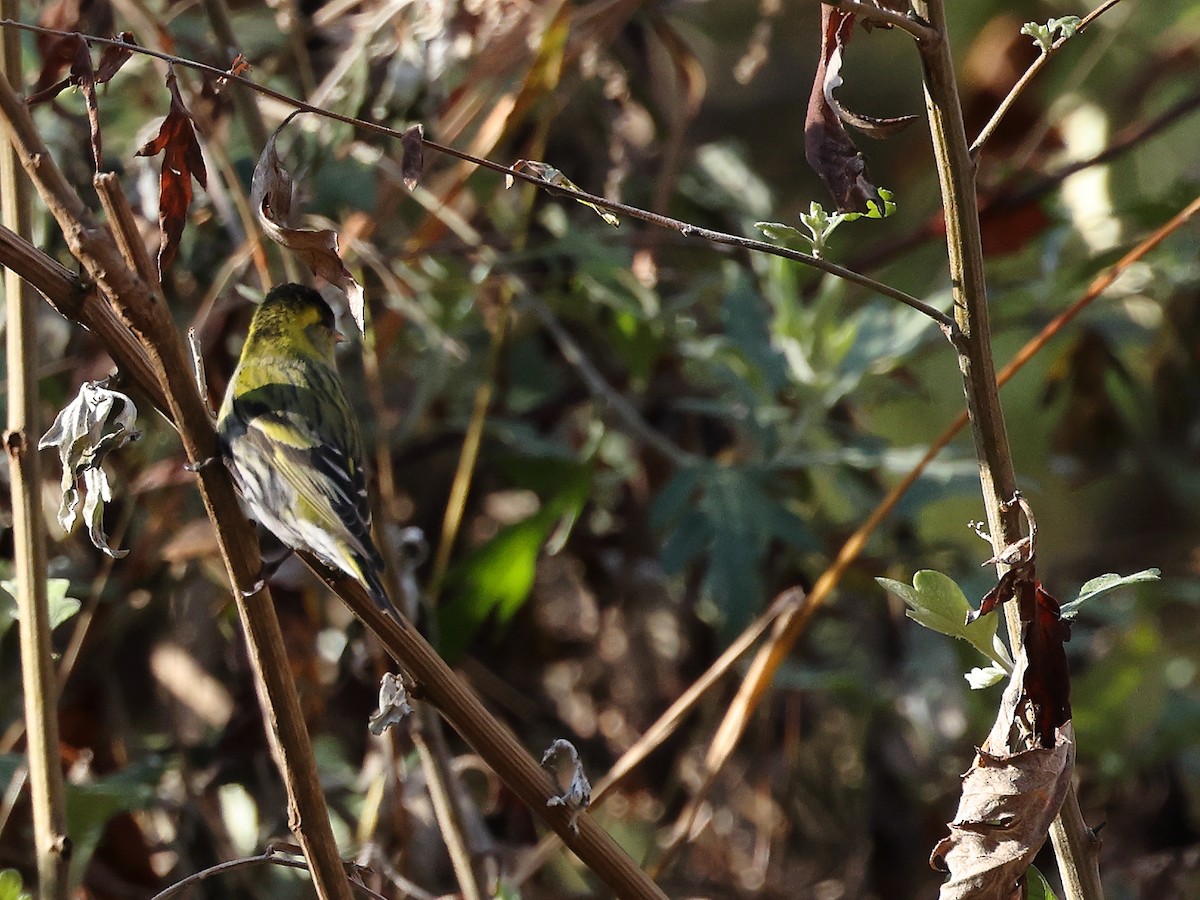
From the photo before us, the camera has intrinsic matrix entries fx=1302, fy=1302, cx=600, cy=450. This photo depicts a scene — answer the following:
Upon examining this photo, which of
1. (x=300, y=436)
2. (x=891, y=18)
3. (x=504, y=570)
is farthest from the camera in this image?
(x=504, y=570)

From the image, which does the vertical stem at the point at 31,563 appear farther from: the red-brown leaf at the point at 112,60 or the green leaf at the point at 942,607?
the green leaf at the point at 942,607

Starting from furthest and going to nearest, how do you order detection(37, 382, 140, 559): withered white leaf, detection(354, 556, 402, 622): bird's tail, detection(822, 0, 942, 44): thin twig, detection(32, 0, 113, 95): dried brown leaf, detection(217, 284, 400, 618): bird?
1. detection(217, 284, 400, 618): bird
2. detection(32, 0, 113, 95): dried brown leaf
3. detection(354, 556, 402, 622): bird's tail
4. detection(37, 382, 140, 559): withered white leaf
5. detection(822, 0, 942, 44): thin twig

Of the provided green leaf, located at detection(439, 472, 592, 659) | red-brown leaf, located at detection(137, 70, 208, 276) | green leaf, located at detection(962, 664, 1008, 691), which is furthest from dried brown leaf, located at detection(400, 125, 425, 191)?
green leaf, located at detection(439, 472, 592, 659)

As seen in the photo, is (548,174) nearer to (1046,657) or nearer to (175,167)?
(175,167)

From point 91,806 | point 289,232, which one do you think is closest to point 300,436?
point 91,806

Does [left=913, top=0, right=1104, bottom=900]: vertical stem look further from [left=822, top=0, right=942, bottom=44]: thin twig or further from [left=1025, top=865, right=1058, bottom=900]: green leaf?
[left=1025, top=865, right=1058, bottom=900]: green leaf

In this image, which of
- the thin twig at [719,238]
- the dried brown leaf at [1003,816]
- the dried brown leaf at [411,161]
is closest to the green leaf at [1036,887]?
the dried brown leaf at [1003,816]
